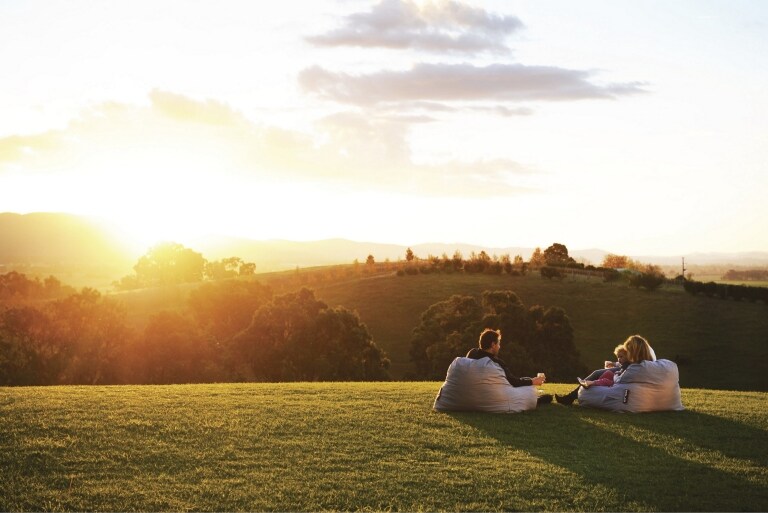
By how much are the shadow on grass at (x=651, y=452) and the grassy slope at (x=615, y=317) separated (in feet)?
136

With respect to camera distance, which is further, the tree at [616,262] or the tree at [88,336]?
the tree at [616,262]

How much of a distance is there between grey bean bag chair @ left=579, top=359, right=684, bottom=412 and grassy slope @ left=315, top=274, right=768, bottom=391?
40.5m

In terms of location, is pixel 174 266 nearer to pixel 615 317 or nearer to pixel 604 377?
pixel 615 317

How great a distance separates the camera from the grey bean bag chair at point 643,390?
1530 centimetres

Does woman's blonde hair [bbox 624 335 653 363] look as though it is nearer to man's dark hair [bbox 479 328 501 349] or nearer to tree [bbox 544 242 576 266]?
man's dark hair [bbox 479 328 501 349]

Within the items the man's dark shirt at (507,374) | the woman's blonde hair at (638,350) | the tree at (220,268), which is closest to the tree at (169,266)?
the tree at (220,268)

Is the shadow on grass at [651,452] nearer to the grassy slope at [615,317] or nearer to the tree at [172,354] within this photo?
the tree at [172,354]

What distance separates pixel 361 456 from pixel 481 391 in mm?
4214

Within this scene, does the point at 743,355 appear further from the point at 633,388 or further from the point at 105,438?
the point at 105,438

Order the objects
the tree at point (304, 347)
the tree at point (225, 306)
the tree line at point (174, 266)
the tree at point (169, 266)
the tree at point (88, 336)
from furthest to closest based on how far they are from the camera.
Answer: the tree at point (169, 266) < the tree line at point (174, 266) < the tree at point (225, 306) < the tree at point (304, 347) < the tree at point (88, 336)

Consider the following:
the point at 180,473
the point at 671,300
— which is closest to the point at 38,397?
the point at 180,473

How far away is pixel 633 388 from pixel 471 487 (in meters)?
6.50

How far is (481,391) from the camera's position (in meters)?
15.0

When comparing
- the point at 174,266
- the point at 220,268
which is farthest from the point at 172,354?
the point at 174,266
